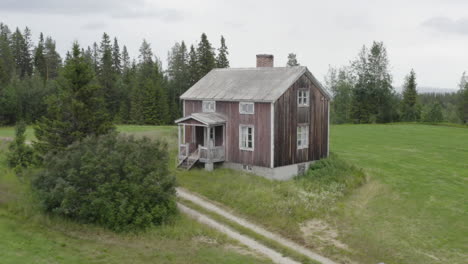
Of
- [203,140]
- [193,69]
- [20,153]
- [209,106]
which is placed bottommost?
[20,153]

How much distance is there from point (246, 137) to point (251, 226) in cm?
959

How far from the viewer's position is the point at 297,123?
103 ft

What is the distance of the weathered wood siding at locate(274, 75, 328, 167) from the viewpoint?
3020cm

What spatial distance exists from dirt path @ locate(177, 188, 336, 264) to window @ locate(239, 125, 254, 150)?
19.0ft

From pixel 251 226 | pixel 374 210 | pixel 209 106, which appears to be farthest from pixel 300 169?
pixel 251 226

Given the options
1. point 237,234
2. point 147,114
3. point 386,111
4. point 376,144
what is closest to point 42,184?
point 237,234

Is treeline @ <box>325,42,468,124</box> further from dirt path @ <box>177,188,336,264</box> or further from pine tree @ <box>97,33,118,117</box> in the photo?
dirt path @ <box>177,188,336,264</box>

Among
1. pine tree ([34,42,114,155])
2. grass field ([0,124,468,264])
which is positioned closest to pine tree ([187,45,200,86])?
grass field ([0,124,468,264])

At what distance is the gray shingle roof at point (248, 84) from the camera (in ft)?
100

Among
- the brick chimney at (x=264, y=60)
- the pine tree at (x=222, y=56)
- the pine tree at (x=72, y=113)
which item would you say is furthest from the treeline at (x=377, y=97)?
the pine tree at (x=72, y=113)

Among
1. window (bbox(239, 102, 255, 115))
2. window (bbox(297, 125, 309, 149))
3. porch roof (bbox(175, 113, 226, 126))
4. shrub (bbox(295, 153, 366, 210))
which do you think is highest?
window (bbox(239, 102, 255, 115))

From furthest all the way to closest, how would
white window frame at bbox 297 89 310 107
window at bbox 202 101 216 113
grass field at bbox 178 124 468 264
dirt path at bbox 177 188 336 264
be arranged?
1. window at bbox 202 101 216 113
2. white window frame at bbox 297 89 310 107
3. grass field at bbox 178 124 468 264
4. dirt path at bbox 177 188 336 264

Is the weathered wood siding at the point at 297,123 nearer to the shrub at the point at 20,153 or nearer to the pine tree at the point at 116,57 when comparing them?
the shrub at the point at 20,153

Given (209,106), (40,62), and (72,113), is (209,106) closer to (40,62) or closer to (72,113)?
(72,113)
